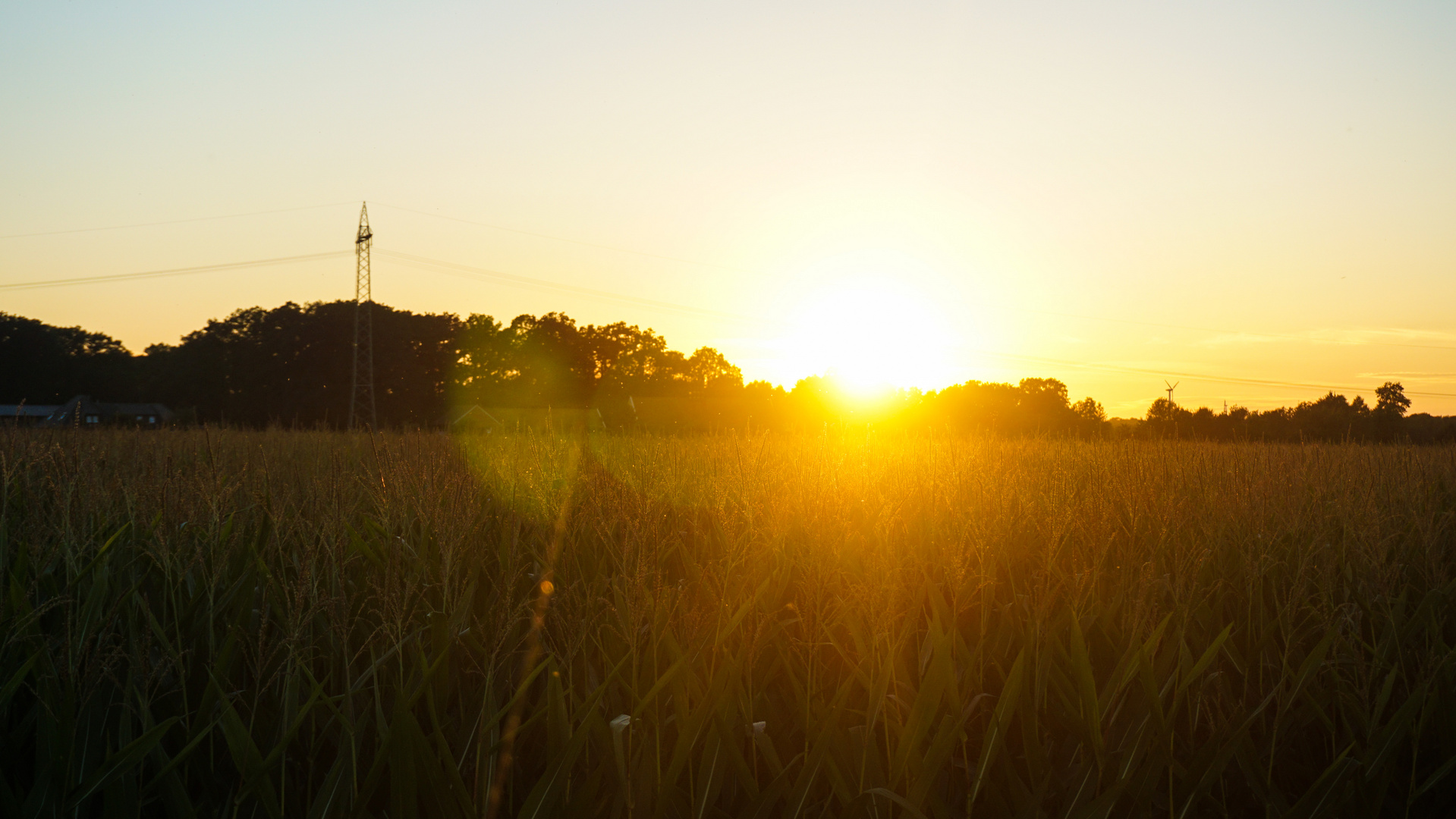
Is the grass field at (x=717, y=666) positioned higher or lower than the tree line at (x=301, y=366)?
lower

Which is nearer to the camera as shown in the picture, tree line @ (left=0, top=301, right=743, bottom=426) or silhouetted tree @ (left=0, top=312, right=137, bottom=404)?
tree line @ (left=0, top=301, right=743, bottom=426)

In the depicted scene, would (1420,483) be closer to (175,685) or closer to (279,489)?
(175,685)

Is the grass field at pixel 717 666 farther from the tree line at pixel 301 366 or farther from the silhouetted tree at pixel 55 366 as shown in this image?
the silhouetted tree at pixel 55 366

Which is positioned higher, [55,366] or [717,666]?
[55,366]

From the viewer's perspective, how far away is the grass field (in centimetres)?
172

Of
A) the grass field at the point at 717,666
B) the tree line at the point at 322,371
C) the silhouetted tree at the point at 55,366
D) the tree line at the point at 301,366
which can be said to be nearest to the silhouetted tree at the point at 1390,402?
the tree line at the point at 322,371

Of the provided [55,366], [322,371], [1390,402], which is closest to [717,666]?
[1390,402]

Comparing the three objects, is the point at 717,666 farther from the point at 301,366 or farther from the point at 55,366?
the point at 55,366

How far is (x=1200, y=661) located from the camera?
193cm

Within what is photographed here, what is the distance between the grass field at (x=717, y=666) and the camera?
172cm

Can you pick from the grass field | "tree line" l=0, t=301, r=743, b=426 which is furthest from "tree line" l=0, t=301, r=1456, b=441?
the grass field

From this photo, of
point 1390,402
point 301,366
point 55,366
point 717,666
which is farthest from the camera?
point 55,366

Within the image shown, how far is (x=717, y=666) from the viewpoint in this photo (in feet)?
7.38

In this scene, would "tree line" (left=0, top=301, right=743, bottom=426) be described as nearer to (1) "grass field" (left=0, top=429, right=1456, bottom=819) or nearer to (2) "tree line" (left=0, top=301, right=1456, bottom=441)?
(2) "tree line" (left=0, top=301, right=1456, bottom=441)
